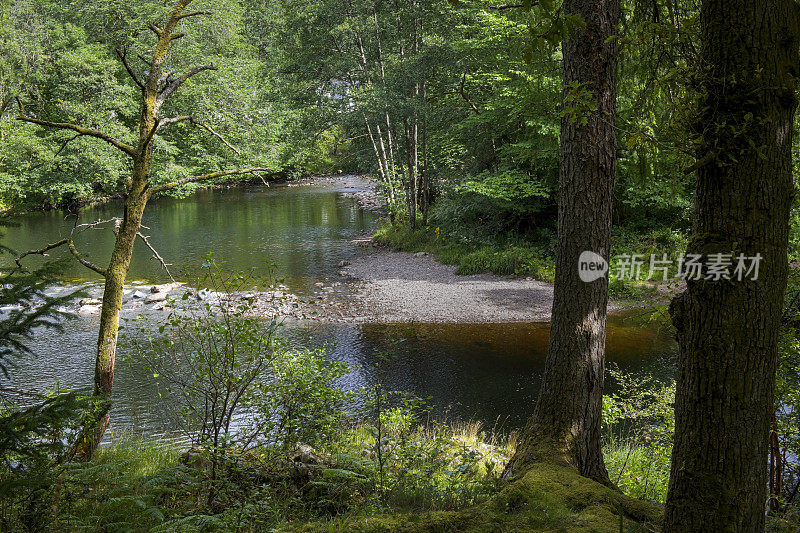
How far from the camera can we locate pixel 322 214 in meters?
28.7

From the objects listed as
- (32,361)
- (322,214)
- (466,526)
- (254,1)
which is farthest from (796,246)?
(254,1)

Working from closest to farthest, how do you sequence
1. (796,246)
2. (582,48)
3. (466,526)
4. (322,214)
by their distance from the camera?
1. (466,526)
2. (582,48)
3. (796,246)
4. (322,214)

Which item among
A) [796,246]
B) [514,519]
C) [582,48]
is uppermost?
[582,48]

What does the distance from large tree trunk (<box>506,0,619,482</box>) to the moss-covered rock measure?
709mm

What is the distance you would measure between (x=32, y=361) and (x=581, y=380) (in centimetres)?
1053

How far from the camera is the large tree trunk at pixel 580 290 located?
4.19 metres

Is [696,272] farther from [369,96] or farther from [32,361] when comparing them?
[369,96]

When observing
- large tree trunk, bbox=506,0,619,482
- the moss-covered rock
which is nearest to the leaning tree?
large tree trunk, bbox=506,0,619,482

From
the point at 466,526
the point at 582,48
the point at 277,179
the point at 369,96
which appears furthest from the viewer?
the point at 277,179

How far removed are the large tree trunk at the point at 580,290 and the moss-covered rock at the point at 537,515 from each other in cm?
71

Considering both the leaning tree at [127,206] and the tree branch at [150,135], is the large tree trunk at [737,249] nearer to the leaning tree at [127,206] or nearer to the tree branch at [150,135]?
the leaning tree at [127,206]

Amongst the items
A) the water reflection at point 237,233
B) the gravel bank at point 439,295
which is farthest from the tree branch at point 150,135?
the gravel bank at point 439,295

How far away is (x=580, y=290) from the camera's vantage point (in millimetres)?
4375

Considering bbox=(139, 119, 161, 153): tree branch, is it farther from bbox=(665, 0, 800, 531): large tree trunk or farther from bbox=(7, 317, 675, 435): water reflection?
bbox=(665, 0, 800, 531): large tree trunk
